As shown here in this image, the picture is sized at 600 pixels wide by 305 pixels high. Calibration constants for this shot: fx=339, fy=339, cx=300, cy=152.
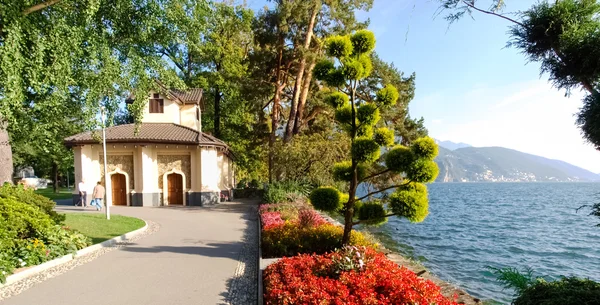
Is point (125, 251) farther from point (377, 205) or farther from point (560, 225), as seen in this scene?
point (560, 225)

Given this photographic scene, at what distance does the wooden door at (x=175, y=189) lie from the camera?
24.9 m

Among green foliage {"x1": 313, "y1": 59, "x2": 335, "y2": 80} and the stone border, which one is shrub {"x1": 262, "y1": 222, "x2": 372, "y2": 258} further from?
the stone border

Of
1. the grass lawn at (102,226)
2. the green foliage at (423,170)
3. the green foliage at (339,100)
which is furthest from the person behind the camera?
the grass lawn at (102,226)

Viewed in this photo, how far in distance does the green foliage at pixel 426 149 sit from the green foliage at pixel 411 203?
2.63 ft

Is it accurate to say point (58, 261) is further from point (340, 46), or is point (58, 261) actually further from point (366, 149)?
point (340, 46)

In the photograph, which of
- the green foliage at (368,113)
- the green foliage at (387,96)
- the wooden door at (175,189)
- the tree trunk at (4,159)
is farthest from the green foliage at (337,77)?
the wooden door at (175,189)

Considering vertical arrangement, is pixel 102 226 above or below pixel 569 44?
below

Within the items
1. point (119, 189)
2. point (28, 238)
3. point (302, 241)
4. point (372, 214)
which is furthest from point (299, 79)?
point (28, 238)

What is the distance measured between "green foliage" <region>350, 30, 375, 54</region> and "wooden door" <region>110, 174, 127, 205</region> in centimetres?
2228

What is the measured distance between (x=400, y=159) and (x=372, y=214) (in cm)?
161

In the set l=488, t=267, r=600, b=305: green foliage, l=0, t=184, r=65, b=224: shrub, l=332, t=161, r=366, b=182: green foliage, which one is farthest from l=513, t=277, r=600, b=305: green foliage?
l=0, t=184, r=65, b=224: shrub

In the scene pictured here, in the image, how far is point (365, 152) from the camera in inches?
305

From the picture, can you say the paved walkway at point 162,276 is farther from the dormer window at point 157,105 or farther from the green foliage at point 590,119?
the dormer window at point 157,105

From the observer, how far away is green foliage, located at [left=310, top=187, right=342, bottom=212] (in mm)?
8336
